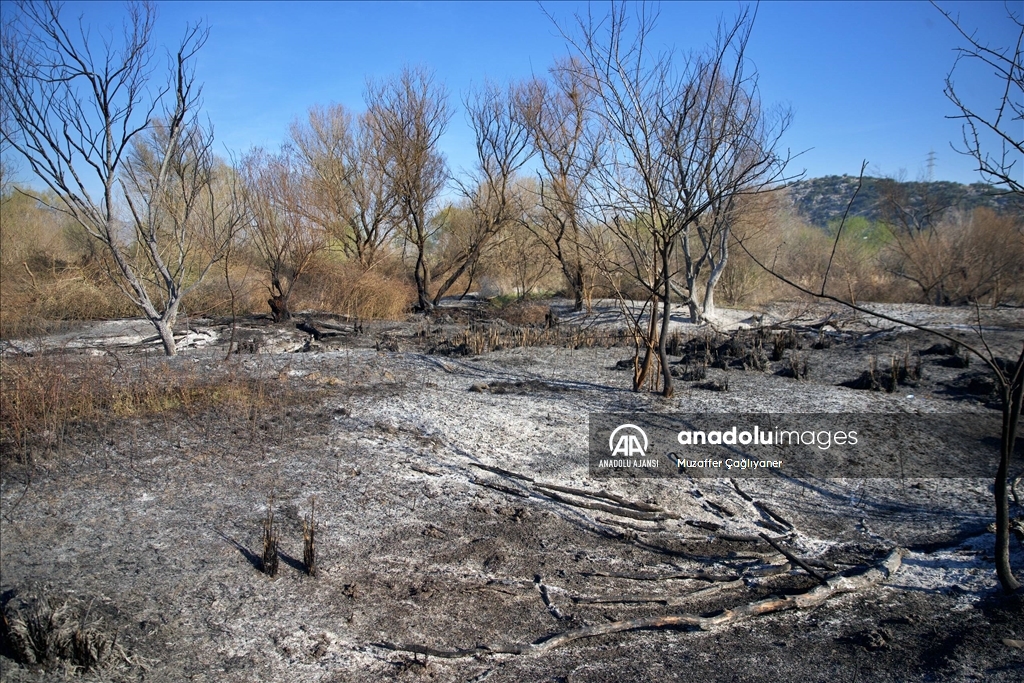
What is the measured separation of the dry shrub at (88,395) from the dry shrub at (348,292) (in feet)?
26.6

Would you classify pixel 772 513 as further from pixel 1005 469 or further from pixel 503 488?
pixel 503 488

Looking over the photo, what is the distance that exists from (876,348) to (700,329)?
4460 millimetres

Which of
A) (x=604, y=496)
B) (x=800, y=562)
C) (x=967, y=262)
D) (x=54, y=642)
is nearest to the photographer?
(x=54, y=642)

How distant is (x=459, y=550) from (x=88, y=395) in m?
4.38

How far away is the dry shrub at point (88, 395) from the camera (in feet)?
19.8

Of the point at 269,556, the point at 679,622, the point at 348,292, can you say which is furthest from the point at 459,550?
the point at 348,292

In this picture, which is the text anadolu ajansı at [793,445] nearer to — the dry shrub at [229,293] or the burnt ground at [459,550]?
the burnt ground at [459,550]

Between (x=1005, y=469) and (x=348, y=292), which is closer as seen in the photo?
(x=1005, y=469)

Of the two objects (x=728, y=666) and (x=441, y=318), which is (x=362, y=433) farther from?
(x=441, y=318)

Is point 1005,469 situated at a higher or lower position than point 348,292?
lower

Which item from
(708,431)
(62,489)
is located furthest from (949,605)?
(62,489)

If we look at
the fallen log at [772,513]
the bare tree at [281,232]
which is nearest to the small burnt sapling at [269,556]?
the fallen log at [772,513]

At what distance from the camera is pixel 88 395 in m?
6.78

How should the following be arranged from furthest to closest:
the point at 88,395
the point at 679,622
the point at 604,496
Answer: the point at 88,395 → the point at 604,496 → the point at 679,622
